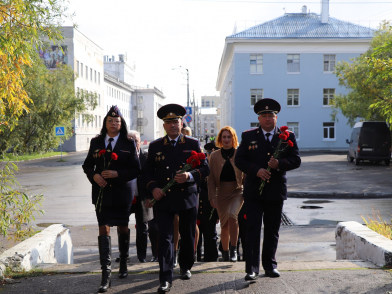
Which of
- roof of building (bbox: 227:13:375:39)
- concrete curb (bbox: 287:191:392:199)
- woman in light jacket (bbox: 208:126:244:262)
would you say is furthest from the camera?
roof of building (bbox: 227:13:375:39)

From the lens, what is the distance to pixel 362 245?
5648 mm

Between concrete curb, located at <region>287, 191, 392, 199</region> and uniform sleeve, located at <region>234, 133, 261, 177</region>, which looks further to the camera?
concrete curb, located at <region>287, 191, 392, 199</region>

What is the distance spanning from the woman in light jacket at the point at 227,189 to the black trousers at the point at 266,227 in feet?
3.91

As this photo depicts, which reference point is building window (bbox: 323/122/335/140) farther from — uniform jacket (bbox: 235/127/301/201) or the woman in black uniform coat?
the woman in black uniform coat

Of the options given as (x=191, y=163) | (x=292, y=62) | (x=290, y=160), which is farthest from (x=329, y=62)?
(x=191, y=163)

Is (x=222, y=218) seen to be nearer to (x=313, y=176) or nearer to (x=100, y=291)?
(x=100, y=291)

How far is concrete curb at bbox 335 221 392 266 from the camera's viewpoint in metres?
5.04

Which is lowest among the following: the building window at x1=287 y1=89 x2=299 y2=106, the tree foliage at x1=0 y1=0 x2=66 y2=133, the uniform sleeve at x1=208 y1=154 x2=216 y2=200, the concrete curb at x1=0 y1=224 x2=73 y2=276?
the concrete curb at x1=0 y1=224 x2=73 y2=276

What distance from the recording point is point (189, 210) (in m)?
4.88

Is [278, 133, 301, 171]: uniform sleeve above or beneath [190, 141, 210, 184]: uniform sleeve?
above

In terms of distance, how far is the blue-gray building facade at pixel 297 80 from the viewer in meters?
46.9

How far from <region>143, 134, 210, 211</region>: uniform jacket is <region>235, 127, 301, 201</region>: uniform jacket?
0.47m

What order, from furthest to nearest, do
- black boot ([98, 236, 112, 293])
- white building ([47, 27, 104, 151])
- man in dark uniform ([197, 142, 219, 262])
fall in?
white building ([47, 27, 104, 151]) → man in dark uniform ([197, 142, 219, 262]) → black boot ([98, 236, 112, 293])

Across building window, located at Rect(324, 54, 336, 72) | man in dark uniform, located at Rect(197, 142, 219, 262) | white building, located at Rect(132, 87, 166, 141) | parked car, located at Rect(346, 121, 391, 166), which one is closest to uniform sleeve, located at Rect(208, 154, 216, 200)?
man in dark uniform, located at Rect(197, 142, 219, 262)
